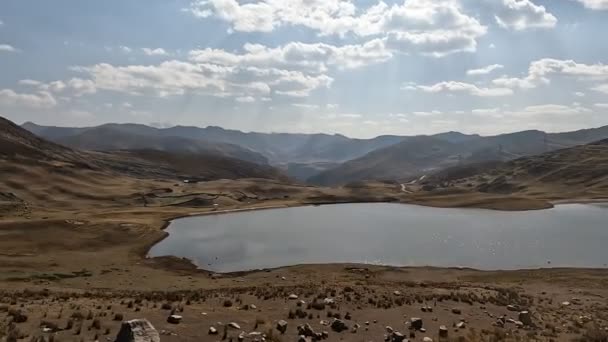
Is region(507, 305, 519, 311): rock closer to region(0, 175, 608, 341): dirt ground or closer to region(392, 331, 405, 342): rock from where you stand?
region(0, 175, 608, 341): dirt ground

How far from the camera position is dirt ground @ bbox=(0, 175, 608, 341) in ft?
70.0

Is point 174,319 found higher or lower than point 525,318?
lower

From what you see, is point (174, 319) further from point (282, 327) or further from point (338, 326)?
point (338, 326)

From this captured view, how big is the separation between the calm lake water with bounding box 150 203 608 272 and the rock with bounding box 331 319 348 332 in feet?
119

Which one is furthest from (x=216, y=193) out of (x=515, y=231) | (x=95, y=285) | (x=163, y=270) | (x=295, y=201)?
(x=95, y=285)

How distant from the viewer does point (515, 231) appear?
85812mm

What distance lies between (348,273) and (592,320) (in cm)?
2753

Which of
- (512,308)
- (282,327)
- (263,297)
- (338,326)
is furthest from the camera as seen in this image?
(263,297)

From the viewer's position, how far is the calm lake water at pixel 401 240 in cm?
6142

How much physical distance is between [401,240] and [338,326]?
5855 cm

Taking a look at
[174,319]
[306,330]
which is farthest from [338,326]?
[174,319]

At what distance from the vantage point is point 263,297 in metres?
30.4

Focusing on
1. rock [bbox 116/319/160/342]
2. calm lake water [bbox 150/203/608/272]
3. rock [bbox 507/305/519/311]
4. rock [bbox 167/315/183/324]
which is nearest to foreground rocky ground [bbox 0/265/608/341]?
rock [bbox 167/315/183/324]

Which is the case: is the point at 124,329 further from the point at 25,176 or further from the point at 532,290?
the point at 25,176
